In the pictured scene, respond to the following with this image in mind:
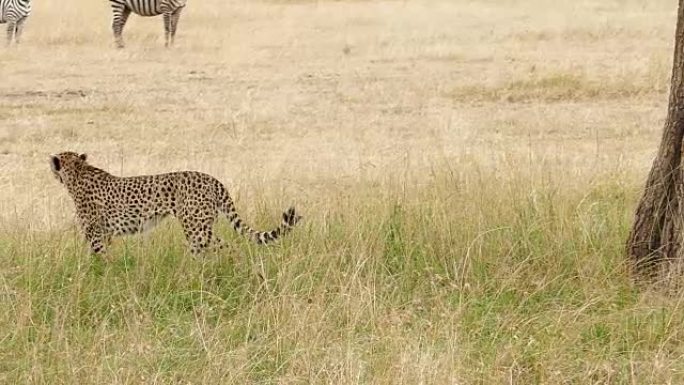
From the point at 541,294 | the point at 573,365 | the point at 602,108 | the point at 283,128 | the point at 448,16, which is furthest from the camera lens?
the point at 448,16

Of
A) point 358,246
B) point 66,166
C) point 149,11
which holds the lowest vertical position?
point 149,11

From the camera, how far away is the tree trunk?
16.5 ft

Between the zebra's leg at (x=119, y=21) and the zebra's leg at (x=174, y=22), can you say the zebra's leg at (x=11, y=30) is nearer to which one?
the zebra's leg at (x=119, y=21)

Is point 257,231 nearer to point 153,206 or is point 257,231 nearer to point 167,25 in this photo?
point 153,206

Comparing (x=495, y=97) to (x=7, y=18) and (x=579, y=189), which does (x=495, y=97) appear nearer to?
(x=579, y=189)

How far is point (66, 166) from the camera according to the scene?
6156 millimetres

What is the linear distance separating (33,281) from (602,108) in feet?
26.9

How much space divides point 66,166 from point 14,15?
522 inches

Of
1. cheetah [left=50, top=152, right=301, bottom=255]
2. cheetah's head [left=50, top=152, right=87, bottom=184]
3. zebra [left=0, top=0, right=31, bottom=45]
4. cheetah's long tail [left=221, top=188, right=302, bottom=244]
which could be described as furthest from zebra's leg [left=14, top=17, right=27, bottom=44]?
cheetah's long tail [left=221, top=188, right=302, bottom=244]

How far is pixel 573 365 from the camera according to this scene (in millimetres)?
4145

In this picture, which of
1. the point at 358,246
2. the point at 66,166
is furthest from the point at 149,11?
the point at 358,246

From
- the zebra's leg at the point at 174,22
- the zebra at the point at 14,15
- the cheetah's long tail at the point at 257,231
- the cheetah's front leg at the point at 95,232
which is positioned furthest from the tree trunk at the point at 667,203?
the zebra at the point at 14,15

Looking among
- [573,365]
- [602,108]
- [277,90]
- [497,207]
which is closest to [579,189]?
[497,207]

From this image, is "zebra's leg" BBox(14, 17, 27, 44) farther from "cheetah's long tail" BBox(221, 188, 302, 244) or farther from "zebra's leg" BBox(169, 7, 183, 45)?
"cheetah's long tail" BBox(221, 188, 302, 244)
